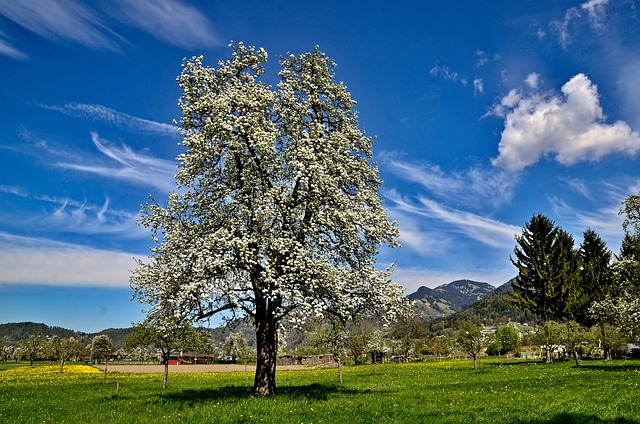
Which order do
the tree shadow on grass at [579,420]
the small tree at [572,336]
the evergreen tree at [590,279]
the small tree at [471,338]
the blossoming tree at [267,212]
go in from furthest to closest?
the evergreen tree at [590,279] → the small tree at [471,338] → the small tree at [572,336] → the blossoming tree at [267,212] → the tree shadow on grass at [579,420]

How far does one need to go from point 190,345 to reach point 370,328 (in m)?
87.2

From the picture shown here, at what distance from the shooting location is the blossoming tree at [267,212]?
20266mm

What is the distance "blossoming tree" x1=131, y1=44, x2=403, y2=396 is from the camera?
20.3 metres

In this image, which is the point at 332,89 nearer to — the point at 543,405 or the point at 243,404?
the point at 243,404

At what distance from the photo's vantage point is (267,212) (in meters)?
20.1

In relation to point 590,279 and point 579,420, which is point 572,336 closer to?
point 590,279

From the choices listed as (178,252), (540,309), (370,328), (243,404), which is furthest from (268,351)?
(370,328)

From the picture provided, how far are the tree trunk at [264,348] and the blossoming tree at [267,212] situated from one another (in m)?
0.05

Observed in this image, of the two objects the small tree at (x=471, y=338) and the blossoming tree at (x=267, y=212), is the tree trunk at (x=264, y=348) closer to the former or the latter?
the blossoming tree at (x=267, y=212)

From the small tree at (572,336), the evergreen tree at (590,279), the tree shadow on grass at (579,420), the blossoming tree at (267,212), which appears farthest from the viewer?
the evergreen tree at (590,279)

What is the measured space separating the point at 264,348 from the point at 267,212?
7.65m

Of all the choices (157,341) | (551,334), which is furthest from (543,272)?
(157,341)

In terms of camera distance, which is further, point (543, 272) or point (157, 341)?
point (543, 272)

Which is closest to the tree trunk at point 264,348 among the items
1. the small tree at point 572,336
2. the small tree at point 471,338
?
the small tree at point 471,338
